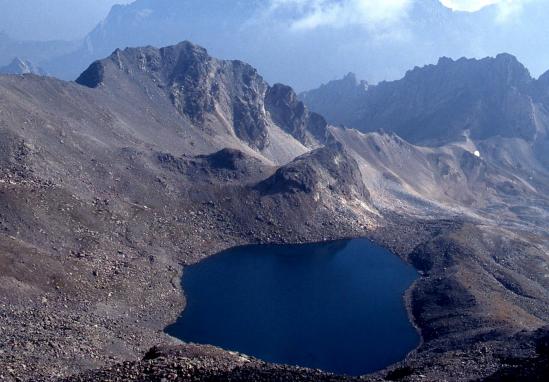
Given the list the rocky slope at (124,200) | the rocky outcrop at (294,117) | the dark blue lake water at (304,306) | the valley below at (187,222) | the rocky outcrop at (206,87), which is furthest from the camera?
the rocky outcrop at (294,117)

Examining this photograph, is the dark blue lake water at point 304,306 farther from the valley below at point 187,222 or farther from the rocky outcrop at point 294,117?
the rocky outcrop at point 294,117

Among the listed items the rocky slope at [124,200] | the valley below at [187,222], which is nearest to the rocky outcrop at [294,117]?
the valley below at [187,222]

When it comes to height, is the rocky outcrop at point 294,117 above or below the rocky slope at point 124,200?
above

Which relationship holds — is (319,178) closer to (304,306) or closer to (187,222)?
(187,222)

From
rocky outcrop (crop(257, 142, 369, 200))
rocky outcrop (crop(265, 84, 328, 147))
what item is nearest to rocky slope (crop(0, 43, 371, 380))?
rocky outcrop (crop(257, 142, 369, 200))

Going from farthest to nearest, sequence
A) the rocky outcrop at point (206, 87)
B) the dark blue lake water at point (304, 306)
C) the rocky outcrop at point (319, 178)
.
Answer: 1. the rocky outcrop at point (206, 87)
2. the rocky outcrop at point (319, 178)
3. the dark blue lake water at point (304, 306)

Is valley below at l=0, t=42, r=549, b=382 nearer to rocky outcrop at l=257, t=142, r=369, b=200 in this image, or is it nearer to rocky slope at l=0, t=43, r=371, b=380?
rocky slope at l=0, t=43, r=371, b=380

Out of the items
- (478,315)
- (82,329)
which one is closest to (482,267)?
(478,315)
